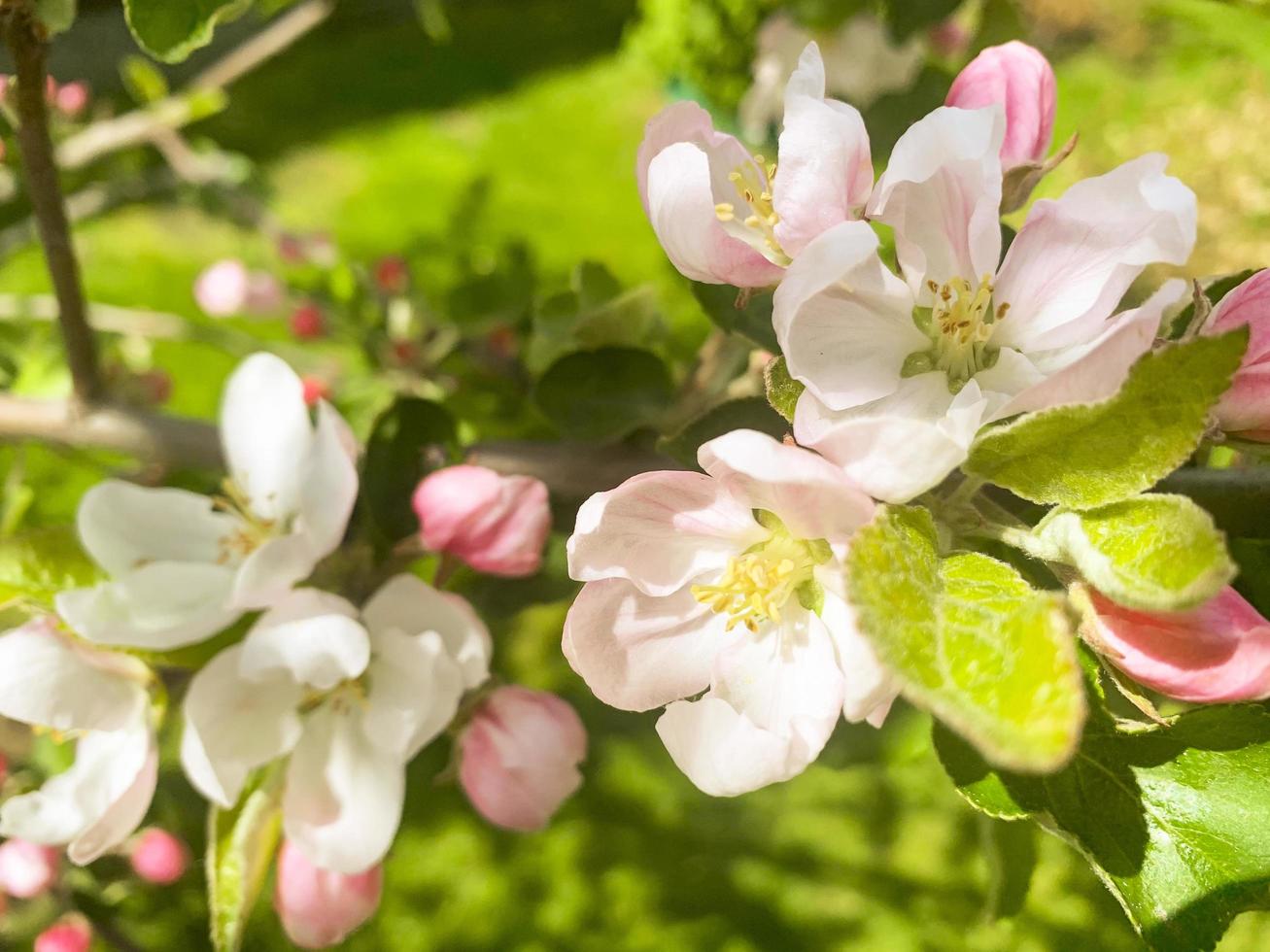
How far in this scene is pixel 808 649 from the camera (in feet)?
1.36

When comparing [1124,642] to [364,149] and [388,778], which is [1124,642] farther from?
[364,149]

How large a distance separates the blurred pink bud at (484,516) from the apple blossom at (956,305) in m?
0.21

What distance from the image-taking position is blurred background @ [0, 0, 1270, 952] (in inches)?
33.9

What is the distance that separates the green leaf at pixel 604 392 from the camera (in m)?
0.64

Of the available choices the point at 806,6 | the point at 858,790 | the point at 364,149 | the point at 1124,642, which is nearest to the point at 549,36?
the point at 364,149

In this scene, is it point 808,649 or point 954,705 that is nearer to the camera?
point 954,705

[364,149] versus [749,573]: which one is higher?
[749,573]

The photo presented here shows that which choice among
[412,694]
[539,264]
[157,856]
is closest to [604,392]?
[412,694]

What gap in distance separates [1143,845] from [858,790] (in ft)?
2.10

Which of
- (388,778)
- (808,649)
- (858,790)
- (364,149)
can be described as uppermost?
(808,649)

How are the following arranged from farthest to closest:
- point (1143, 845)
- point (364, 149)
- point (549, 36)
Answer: point (549, 36), point (364, 149), point (1143, 845)

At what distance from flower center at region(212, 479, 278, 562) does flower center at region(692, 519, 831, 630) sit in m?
0.31

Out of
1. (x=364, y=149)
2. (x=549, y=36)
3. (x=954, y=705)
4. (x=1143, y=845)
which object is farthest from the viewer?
(x=549, y=36)

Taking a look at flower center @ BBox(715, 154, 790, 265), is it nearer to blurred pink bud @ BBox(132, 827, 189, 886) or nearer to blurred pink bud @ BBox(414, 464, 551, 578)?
blurred pink bud @ BBox(414, 464, 551, 578)
